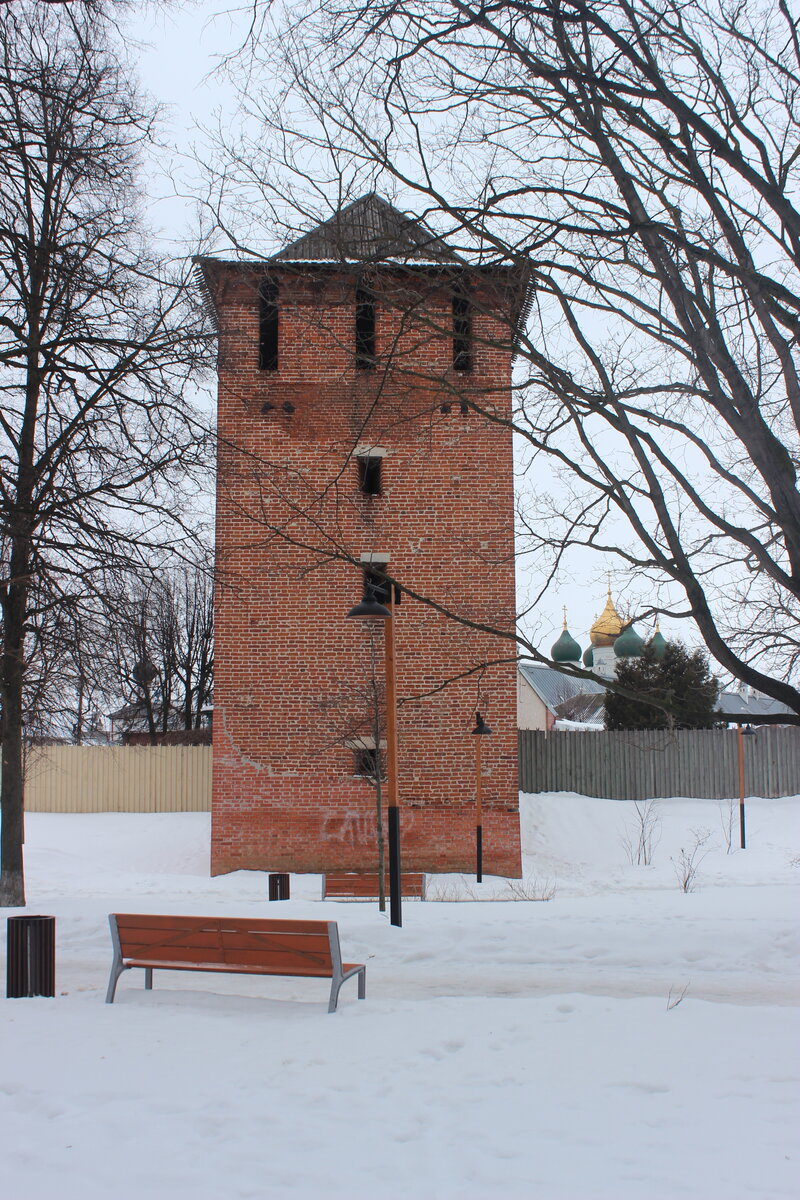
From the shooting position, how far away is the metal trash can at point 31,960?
7359mm

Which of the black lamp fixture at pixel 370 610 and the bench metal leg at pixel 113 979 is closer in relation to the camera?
the bench metal leg at pixel 113 979

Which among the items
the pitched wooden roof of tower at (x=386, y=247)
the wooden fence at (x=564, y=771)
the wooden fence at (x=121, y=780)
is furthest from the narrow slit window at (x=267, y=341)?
the wooden fence at (x=564, y=771)

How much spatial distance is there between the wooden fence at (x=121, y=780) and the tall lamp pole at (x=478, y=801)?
10943 millimetres

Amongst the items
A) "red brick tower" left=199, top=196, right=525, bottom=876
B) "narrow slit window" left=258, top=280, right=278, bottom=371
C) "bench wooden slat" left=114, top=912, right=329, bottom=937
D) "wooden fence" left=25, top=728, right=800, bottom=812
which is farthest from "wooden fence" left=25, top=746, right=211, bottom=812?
"bench wooden slat" left=114, top=912, right=329, bottom=937

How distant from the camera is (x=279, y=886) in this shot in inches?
530

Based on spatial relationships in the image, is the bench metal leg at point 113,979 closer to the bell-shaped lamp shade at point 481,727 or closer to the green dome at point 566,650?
the bell-shaped lamp shade at point 481,727

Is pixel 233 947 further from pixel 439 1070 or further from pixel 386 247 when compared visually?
pixel 386 247

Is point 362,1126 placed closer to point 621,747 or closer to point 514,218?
point 514,218

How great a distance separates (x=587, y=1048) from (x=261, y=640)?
13.2 metres

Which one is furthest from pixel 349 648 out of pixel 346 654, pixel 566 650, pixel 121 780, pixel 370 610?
pixel 566 650

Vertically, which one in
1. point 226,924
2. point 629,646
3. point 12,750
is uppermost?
point 629,646

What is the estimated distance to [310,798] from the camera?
59.4 feet

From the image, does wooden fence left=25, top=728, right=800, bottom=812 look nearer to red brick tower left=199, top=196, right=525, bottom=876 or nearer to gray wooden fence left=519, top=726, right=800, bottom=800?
gray wooden fence left=519, top=726, right=800, bottom=800

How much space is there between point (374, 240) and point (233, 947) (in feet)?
14.9
